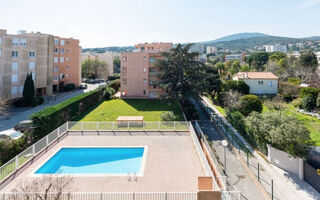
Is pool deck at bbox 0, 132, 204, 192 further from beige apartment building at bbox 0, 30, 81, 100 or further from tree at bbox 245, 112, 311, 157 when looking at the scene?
beige apartment building at bbox 0, 30, 81, 100

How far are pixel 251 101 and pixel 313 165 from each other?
515 inches

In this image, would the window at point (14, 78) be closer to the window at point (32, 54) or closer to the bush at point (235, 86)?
the window at point (32, 54)

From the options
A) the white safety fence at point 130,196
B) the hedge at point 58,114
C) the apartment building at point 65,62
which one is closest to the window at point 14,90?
the apartment building at point 65,62

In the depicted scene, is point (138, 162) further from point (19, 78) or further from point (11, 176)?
point (19, 78)

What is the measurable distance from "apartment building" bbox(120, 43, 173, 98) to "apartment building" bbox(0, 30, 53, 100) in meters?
17.7

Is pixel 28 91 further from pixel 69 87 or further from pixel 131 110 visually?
pixel 131 110

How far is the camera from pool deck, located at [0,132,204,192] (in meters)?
11.2

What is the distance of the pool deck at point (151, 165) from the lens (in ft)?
36.6

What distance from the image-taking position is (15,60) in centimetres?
3494

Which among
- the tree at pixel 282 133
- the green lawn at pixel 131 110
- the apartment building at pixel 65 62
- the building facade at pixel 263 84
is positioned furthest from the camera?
the apartment building at pixel 65 62

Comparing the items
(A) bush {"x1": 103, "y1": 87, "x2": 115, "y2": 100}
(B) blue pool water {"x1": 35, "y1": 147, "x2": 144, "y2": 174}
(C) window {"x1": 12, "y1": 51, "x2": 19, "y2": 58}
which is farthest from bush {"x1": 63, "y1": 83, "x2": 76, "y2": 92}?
(B) blue pool water {"x1": 35, "y1": 147, "x2": 144, "y2": 174}

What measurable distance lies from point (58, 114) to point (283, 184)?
22.7 metres

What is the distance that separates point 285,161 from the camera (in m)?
16.6

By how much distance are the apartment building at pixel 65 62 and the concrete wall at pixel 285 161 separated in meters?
49.7
